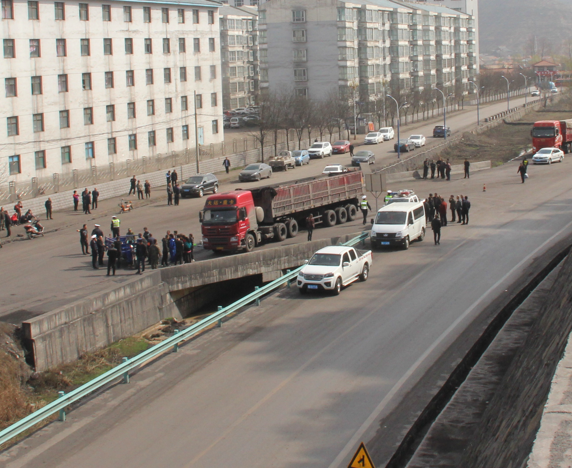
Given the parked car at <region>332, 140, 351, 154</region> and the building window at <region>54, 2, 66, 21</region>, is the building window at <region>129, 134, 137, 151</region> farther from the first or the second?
the parked car at <region>332, 140, 351, 154</region>

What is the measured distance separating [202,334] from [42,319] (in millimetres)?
4680

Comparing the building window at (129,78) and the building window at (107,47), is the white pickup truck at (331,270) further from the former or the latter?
the building window at (129,78)

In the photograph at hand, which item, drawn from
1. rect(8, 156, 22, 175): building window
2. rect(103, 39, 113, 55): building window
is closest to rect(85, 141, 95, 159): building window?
rect(8, 156, 22, 175): building window

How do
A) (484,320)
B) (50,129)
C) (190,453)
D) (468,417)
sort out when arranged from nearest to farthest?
(468,417) → (190,453) → (484,320) → (50,129)

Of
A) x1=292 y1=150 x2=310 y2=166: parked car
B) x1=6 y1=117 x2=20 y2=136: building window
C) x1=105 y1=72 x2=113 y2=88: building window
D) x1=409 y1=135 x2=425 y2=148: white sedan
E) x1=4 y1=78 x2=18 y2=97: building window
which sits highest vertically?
x1=105 y1=72 x2=113 y2=88: building window

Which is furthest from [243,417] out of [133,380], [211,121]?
[211,121]

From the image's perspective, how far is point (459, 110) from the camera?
122 meters

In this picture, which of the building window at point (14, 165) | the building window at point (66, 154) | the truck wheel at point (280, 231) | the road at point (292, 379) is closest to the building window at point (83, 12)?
the building window at point (66, 154)

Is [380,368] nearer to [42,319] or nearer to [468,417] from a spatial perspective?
[468,417]

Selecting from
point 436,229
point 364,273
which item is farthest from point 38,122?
point 364,273

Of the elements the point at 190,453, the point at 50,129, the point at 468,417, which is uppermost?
the point at 50,129

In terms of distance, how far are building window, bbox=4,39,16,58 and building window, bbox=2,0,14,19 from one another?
5.07 ft

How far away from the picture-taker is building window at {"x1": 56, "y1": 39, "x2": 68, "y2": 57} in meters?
53.5

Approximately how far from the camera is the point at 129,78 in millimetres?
60750
